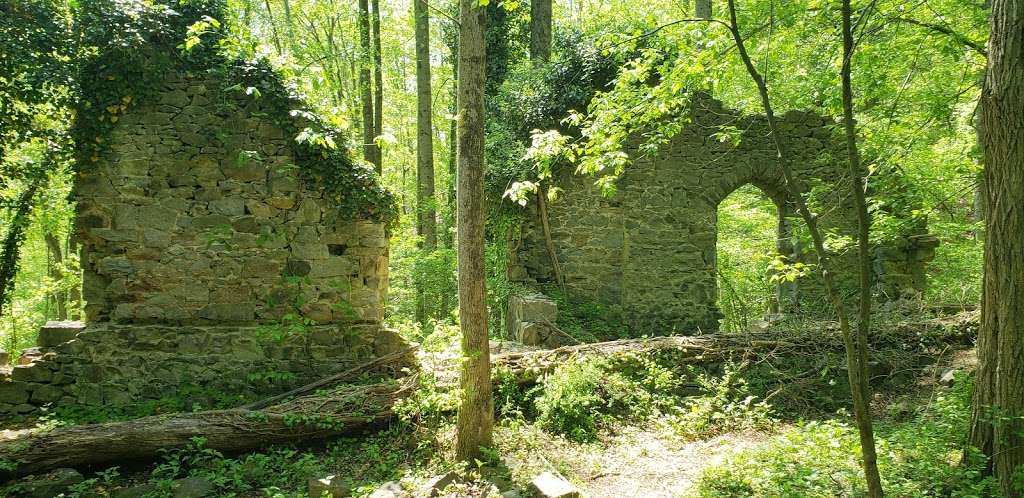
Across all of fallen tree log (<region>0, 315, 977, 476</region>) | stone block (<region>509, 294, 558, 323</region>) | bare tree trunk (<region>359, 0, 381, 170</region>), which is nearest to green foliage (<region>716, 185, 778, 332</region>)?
fallen tree log (<region>0, 315, 977, 476</region>)

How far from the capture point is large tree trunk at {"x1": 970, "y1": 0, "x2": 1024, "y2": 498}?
3145mm

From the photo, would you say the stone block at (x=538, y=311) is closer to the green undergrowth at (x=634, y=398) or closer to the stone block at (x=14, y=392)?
the green undergrowth at (x=634, y=398)

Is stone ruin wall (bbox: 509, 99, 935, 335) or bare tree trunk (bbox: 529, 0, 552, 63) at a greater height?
bare tree trunk (bbox: 529, 0, 552, 63)

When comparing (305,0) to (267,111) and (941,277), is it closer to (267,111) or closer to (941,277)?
(267,111)

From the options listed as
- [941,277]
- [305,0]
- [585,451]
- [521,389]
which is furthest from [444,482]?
[305,0]

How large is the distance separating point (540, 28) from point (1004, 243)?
31.1 ft

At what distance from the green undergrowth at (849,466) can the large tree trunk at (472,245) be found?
1768 millimetres

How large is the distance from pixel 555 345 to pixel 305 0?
11.4m

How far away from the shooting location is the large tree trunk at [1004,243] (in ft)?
10.3

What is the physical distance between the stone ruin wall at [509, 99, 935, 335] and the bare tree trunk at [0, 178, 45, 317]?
20.6 feet

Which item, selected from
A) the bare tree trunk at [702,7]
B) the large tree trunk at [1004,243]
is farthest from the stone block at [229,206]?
the bare tree trunk at [702,7]

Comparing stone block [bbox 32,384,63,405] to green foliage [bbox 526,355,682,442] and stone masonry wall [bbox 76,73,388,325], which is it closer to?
stone masonry wall [bbox 76,73,388,325]

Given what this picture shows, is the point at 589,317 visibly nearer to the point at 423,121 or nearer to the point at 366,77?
the point at 423,121

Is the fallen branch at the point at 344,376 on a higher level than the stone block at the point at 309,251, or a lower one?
lower
